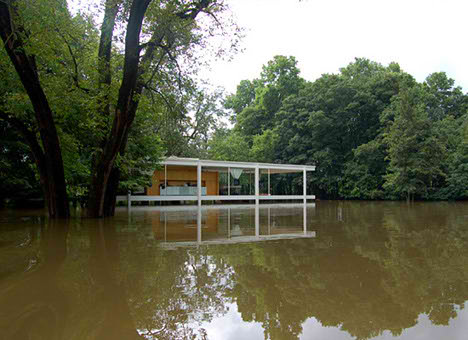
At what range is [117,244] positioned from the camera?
5828 millimetres

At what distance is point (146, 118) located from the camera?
1314cm

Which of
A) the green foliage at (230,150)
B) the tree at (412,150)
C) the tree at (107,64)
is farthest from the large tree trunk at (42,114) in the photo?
the tree at (412,150)

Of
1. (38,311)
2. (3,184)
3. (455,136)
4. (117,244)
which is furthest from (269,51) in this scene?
(38,311)

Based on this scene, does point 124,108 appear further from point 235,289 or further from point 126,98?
point 235,289

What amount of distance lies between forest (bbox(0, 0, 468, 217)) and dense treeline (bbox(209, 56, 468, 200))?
4.4 inches

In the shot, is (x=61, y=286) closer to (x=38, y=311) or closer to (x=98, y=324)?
(x=38, y=311)

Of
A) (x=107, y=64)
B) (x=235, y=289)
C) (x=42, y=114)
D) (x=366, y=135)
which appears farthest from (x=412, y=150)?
(x=235, y=289)

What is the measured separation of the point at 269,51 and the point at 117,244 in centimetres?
3724

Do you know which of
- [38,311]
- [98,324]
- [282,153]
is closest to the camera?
[98,324]

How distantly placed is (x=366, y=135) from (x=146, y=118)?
72.2 feet

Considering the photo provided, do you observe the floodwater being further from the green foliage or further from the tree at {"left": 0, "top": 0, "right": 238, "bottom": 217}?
the green foliage

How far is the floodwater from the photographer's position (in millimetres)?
2430

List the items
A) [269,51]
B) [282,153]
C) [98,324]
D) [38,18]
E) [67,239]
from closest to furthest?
[98,324]
[67,239]
[38,18]
[282,153]
[269,51]

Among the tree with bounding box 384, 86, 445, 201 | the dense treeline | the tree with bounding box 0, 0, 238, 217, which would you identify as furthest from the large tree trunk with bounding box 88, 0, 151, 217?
the tree with bounding box 384, 86, 445, 201
